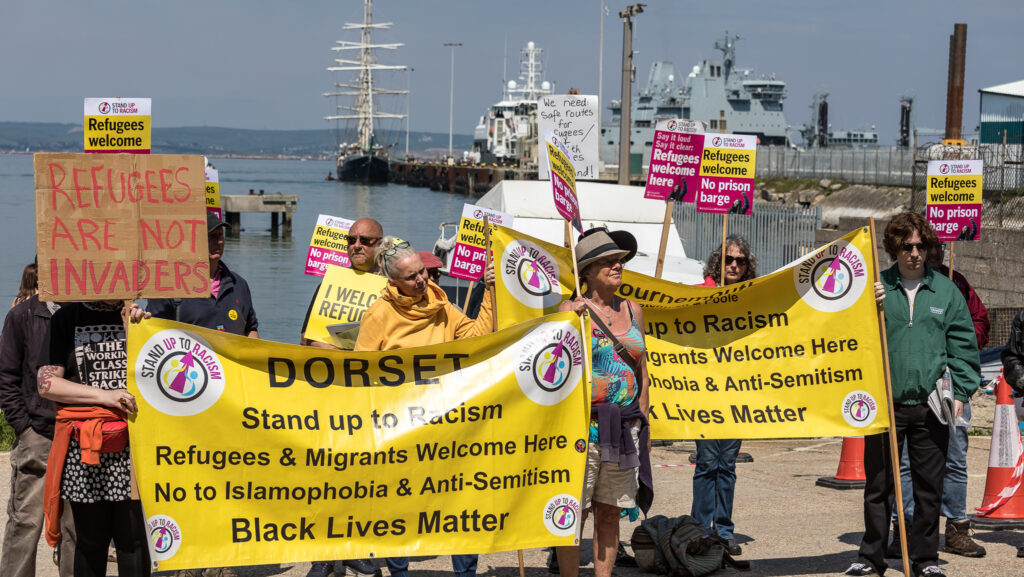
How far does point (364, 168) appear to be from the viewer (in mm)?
153875

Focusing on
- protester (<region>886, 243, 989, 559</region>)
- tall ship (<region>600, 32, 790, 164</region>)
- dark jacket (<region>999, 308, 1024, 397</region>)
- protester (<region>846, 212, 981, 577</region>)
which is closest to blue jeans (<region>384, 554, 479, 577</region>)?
protester (<region>846, 212, 981, 577</region>)

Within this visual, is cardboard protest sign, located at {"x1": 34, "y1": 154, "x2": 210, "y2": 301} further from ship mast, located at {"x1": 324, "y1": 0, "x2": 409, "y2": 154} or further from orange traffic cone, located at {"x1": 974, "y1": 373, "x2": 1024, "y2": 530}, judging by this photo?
ship mast, located at {"x1": 324, "y1": 0, "x2": 409, "y2": 154}

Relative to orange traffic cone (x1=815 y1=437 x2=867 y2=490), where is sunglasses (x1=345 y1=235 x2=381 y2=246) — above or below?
above

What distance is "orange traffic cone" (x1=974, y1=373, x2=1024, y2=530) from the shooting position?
782 cm

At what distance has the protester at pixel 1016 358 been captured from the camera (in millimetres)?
6711

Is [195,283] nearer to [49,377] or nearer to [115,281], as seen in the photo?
[115,281]

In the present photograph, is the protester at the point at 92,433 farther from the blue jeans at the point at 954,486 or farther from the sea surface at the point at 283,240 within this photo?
the sea surface at the point at 283,240

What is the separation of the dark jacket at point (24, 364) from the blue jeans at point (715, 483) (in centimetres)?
355

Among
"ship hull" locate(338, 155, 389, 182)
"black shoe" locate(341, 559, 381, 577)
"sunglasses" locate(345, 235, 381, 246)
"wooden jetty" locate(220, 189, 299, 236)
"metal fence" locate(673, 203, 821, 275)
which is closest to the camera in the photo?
"black shoe" locate(341, 559, 381, 577)

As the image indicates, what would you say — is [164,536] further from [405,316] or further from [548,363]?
[548,363]

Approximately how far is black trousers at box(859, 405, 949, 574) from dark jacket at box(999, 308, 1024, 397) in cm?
62

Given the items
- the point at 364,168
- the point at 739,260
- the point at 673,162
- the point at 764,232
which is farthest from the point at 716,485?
the point at 364,168

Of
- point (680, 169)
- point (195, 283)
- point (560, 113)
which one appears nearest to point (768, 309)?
point (560, 113)

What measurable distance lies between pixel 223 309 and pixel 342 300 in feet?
4.09
